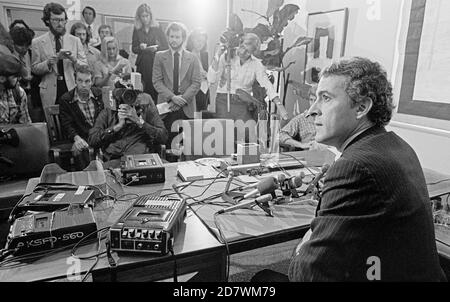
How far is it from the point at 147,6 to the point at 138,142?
1.42m

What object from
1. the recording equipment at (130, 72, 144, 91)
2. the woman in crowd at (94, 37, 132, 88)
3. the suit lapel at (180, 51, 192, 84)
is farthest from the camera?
the suit lapel at (180, 51, 192, 84)

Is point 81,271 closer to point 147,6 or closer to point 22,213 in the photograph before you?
point 22,213

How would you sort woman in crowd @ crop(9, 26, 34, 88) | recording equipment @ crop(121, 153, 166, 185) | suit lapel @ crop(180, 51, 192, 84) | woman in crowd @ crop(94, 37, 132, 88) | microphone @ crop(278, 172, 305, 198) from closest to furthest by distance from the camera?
microphone @ crop(278, 172, 305, 198), recording equipment @ crop(121, 153, 166, 185), woman in crowd @ crop(9, 26, 34, 88), woman in crowd @ crop(94, 37, 132, 88), suit lapel @ crop(180, 51, 192, 84)

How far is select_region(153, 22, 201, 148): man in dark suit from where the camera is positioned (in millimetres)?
3490

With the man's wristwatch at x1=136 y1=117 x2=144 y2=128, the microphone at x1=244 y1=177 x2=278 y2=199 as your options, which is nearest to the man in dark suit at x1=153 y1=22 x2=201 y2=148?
the man's wristwatch at x1=136 y1=117 x2=144 y2=128

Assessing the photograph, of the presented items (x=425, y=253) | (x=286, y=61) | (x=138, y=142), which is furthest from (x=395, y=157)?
(x=286, y=61)

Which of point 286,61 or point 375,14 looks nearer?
point 375,14

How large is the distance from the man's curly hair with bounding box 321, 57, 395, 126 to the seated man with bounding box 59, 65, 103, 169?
267cm

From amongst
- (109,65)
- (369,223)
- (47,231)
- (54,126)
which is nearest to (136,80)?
(109,65)

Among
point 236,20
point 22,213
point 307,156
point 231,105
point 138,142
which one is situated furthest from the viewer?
point 231,105

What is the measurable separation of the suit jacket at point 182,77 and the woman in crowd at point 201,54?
0.07 metres

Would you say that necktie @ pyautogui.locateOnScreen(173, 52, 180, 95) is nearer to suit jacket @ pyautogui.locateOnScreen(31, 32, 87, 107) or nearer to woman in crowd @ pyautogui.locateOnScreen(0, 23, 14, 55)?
suit jacket @ pyautogui.locateOnScreen(31, 32, 87, 107)

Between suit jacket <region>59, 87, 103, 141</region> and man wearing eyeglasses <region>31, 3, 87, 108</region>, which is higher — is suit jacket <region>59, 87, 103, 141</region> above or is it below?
below

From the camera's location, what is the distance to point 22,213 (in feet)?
4.26
